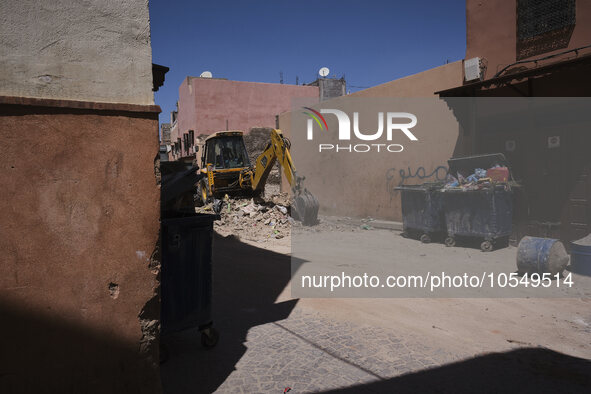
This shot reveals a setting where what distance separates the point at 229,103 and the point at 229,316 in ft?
75.2

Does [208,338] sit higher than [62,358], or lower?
lower

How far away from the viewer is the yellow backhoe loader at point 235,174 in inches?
512

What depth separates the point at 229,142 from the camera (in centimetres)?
1441

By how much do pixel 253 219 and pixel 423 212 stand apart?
481cm

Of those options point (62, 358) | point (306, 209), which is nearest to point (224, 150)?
point (306, 209)

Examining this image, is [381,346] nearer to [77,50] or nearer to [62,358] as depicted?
[62,358]

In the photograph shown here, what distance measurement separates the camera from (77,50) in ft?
8.55

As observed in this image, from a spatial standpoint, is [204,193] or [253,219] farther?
[204,193]

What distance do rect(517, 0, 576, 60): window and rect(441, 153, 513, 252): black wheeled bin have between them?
2407 millimetres

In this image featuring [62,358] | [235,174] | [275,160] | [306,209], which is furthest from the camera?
[235,174]

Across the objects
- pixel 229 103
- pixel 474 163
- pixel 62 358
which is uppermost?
pixel 229 103

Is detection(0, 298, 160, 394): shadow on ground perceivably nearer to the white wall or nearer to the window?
the white wall

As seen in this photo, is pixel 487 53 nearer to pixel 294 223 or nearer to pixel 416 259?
pixel 416 259

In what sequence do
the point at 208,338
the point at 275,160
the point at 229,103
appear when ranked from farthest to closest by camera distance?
the point at 229,103, the point at 275,160, the point at 208,338
